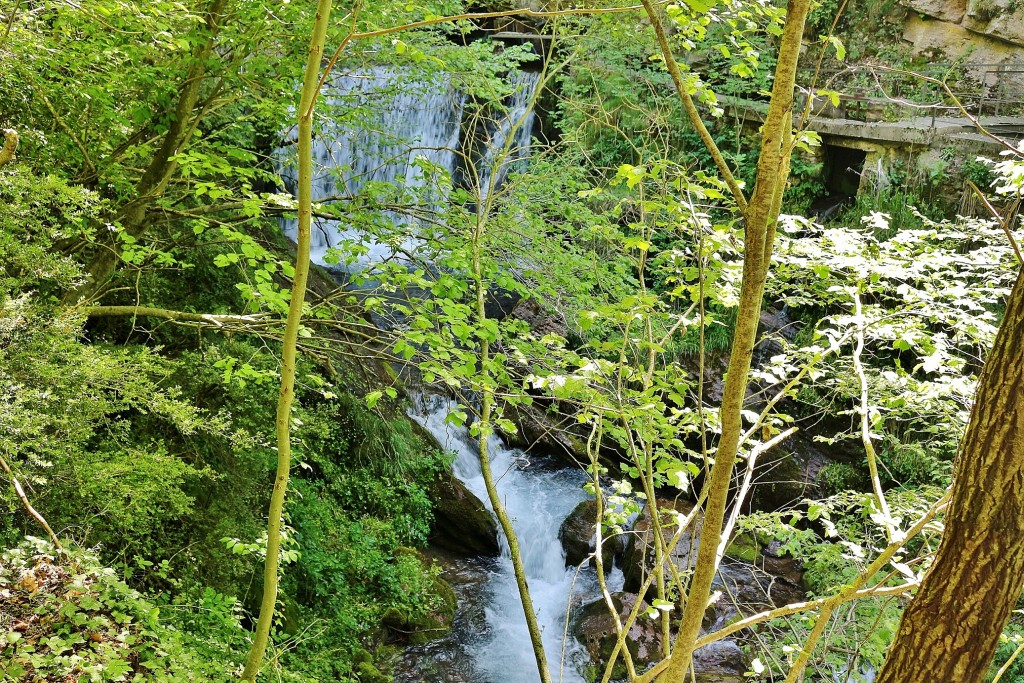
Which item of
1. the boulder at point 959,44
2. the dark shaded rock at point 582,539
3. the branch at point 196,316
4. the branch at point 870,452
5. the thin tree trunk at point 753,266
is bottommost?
the dark shaded rock at point 582,539

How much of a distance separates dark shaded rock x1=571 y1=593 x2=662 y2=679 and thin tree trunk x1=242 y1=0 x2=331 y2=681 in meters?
5.15

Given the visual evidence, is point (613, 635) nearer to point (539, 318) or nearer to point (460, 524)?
point (460, 524)

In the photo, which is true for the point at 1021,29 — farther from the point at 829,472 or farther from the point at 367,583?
the point at 367,583

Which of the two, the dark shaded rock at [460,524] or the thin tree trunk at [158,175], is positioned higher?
the thin tree trunk at [158,175]

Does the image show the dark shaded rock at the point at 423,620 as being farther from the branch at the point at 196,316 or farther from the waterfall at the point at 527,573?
the branch at the point at 196,316

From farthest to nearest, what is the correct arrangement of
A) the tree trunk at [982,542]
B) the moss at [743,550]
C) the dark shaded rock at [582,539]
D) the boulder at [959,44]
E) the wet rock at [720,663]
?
1. the boulder at [959,44]
2. the moss at [743,550]
3. the dark shaded rock at [582,539]
4. the wet rock at [720,663]
5. the tree trunk at [982,542]

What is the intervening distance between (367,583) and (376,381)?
2.11 m

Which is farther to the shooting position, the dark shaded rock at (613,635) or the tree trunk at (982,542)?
the dark shaded rock at (613,635)

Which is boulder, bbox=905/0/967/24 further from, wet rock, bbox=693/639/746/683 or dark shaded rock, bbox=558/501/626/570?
wet rock, bbox=693/639/746/683

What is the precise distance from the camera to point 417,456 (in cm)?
784

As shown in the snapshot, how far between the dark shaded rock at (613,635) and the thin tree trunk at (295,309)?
5148 mm

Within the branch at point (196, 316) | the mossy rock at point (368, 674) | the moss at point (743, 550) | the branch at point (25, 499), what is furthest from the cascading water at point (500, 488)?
the branch at point (25, 499)

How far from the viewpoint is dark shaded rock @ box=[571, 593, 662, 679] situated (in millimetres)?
7039

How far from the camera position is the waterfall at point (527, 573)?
23.1 ft
